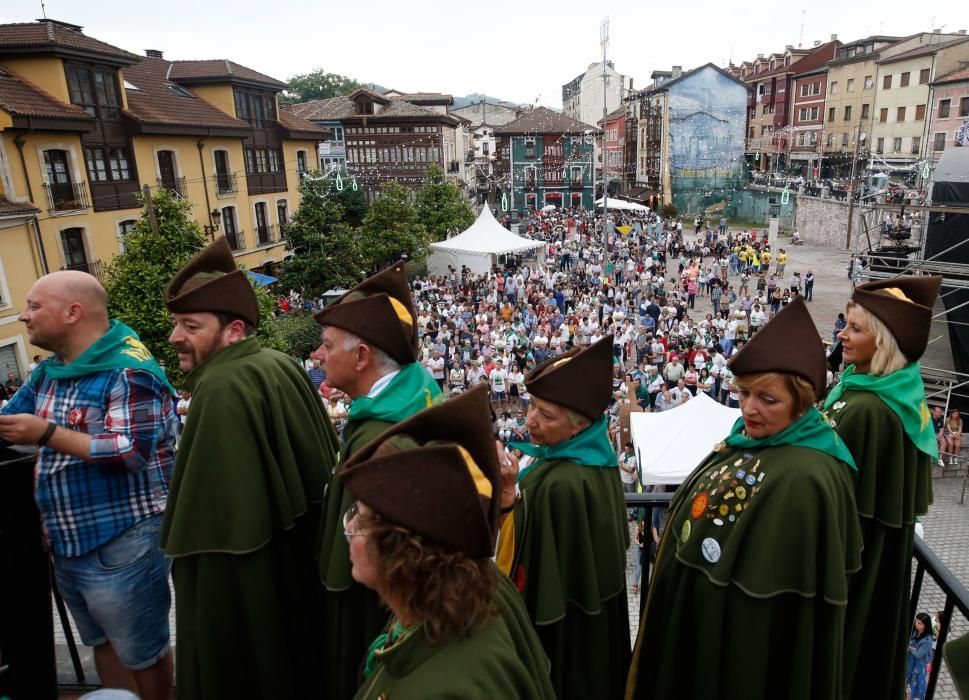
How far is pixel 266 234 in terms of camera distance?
108 feet

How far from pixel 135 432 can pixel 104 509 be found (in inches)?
15.5

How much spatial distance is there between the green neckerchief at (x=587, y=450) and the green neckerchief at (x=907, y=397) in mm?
1481

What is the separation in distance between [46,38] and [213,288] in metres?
24.6

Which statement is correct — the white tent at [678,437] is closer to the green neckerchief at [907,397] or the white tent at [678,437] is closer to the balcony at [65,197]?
the green neckerchief at [907,397]

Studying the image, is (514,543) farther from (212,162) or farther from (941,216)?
(212,162)

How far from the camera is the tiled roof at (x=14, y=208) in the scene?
19125mm

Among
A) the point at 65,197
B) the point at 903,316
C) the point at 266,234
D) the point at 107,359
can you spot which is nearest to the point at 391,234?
the point at 266,234

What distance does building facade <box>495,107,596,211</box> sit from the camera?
6331cm

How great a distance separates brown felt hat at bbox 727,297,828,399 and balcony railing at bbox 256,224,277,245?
32.3 m

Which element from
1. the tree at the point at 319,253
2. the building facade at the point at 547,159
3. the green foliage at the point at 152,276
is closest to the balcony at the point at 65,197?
the tree at the point at 319,253

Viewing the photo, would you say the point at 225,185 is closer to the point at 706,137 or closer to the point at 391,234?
the point at 391,234

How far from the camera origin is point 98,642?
322 centimetres

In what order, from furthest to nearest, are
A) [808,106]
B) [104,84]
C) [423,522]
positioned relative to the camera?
[808,106] → [104,84] → [423,522]

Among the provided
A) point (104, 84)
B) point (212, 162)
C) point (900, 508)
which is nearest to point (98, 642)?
point (900, 508)
